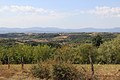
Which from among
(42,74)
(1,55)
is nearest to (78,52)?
(1,55)

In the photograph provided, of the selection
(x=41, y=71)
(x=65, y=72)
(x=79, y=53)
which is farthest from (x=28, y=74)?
(x=79, y=53)

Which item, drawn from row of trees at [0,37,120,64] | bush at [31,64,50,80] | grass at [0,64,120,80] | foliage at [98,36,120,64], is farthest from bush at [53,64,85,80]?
foliage at [98,36,120,64]

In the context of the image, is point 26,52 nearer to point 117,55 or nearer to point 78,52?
point 78,52

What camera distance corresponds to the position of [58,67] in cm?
2159

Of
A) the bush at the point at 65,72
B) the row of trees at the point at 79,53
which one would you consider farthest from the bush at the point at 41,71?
the row of trees at the point at 79,53

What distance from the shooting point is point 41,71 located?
23.8m

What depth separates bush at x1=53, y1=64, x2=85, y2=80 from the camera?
Answer: 21380 mm

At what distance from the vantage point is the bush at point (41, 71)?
2288cm

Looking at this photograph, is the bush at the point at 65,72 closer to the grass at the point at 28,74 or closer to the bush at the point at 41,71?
the grass at the point at 28,74

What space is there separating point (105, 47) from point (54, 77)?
55276 mm

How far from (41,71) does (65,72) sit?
3.06 metres

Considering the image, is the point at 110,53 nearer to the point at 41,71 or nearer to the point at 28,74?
the point at 28,74

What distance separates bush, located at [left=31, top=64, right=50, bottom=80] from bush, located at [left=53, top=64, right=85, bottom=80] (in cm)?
117

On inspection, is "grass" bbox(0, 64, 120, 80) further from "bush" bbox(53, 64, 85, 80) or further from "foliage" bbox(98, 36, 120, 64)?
"foliage" bbox(98, 36, 120, 64)
